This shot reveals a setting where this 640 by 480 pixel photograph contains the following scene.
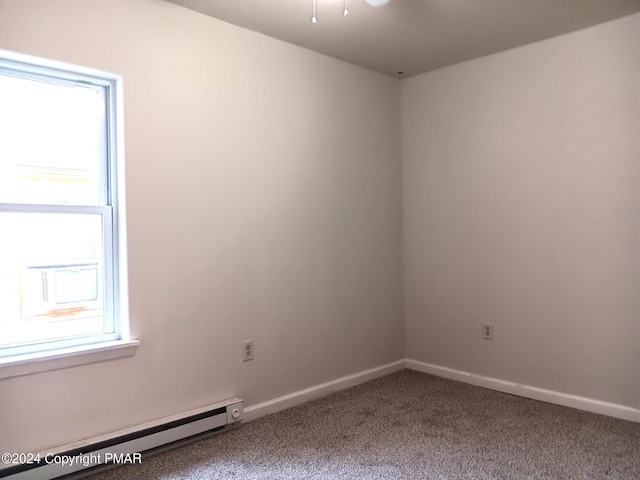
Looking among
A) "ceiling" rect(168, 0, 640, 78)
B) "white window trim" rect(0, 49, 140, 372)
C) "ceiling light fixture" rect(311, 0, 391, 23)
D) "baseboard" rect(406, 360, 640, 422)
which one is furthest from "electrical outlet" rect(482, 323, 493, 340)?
"white window trim" rect(0, 49, 140, 372)

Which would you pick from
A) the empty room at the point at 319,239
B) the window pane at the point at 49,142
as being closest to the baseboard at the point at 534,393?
the empty room at the point at 319,239

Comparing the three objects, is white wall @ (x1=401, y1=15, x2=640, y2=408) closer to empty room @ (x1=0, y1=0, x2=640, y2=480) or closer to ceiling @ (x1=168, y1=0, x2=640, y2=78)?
empty room @ (x1=0, y1=0, x2=640, y2=480)

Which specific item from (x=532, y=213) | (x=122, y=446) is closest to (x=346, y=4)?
(x=532, y=213)

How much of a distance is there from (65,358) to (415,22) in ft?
8.48

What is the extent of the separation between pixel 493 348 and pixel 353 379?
102 centimetres

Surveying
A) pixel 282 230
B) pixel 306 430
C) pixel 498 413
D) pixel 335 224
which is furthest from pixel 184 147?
pixel 498 413

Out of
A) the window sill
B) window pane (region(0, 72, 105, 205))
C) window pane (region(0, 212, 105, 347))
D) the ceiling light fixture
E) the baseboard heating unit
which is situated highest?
the ceiling light fixture

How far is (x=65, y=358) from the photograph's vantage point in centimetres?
225

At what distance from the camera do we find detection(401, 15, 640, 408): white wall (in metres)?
2.88

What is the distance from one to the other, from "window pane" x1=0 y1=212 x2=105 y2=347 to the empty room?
0.01 m

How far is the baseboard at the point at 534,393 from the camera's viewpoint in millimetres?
2887

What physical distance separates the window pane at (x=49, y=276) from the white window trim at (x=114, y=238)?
0.09 metres

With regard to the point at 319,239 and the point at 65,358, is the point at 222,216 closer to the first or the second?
the point at 319,239

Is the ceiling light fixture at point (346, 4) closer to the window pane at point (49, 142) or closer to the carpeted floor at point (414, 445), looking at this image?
the window pane at point (49, 142)
